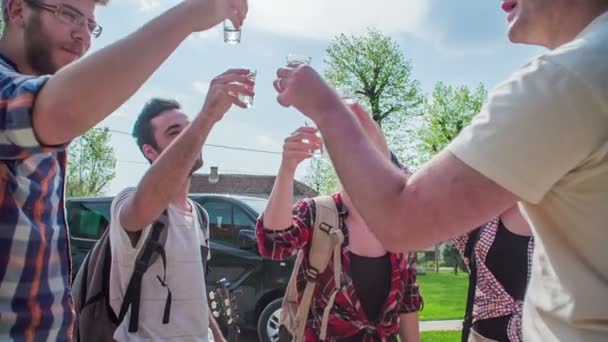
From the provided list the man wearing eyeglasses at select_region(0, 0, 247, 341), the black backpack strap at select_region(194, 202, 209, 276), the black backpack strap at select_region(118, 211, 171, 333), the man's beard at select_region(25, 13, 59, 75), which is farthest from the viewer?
the black backpack strap at select_region(194, 202, 209, 276)

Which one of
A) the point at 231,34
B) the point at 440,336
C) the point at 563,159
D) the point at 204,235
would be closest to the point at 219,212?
the point at 440,336

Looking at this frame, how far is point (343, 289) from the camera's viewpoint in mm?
2451

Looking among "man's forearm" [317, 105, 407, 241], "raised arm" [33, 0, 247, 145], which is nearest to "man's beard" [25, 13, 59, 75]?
"raised arm" [33, 0, 247, 145]

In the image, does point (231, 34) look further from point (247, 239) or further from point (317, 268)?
point (247, 239)

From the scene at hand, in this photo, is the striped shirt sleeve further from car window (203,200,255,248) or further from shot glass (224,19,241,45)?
car window (203,200,255,248)

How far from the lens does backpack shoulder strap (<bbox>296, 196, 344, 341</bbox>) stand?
96.9 inches

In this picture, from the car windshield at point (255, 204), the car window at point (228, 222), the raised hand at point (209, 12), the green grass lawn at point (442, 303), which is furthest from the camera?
the green grass lawn at point (442, 303)

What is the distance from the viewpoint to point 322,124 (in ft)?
4.33

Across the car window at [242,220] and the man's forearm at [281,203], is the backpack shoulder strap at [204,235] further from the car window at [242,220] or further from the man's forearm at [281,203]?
the car window at [242,220]

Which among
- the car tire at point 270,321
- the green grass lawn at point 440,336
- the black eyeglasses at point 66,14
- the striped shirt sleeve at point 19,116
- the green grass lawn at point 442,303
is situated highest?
the black eyeglasses at point 66,14

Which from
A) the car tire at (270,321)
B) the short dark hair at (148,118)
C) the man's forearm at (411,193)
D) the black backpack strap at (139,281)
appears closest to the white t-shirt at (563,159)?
the man's forearm at (411,193)

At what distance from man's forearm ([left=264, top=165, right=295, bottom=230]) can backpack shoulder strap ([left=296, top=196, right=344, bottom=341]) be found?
15cm

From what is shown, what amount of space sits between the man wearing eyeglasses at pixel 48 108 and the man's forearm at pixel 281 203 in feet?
3.45

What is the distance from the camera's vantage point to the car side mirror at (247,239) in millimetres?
7109
